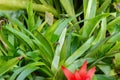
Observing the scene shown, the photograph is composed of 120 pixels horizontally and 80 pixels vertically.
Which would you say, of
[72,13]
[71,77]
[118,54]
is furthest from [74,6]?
[71,77]

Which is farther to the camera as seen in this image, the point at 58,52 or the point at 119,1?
the point at 119,1

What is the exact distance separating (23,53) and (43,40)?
0.11 meters

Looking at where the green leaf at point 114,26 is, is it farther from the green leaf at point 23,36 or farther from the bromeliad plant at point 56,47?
the green leaf at point 23,36

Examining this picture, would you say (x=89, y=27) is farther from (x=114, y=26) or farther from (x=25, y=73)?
(x=25, y=73)

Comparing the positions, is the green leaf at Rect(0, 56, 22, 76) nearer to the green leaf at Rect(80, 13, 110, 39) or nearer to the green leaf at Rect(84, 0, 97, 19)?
the green leaf at Rect(80, 13, 110, 39)

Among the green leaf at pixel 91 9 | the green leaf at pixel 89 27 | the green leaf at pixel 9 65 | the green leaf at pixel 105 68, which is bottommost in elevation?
the green leaf at pixel 105 68

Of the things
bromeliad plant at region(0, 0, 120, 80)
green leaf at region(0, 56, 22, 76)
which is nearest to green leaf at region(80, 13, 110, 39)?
bromeliad plant at region(0, 0, 120, 80)

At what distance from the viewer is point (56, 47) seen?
173 centimetres

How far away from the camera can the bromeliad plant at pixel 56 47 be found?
1.69 meters

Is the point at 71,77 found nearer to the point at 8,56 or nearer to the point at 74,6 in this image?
the point at 8,56

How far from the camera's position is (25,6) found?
205cm

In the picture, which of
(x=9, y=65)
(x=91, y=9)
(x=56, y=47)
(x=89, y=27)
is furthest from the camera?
(x=91, y=9)

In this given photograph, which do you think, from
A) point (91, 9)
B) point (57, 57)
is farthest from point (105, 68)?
point (91, 9)

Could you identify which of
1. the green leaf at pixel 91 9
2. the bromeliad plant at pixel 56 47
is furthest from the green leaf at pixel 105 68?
the green leaf at pixel 91 9
